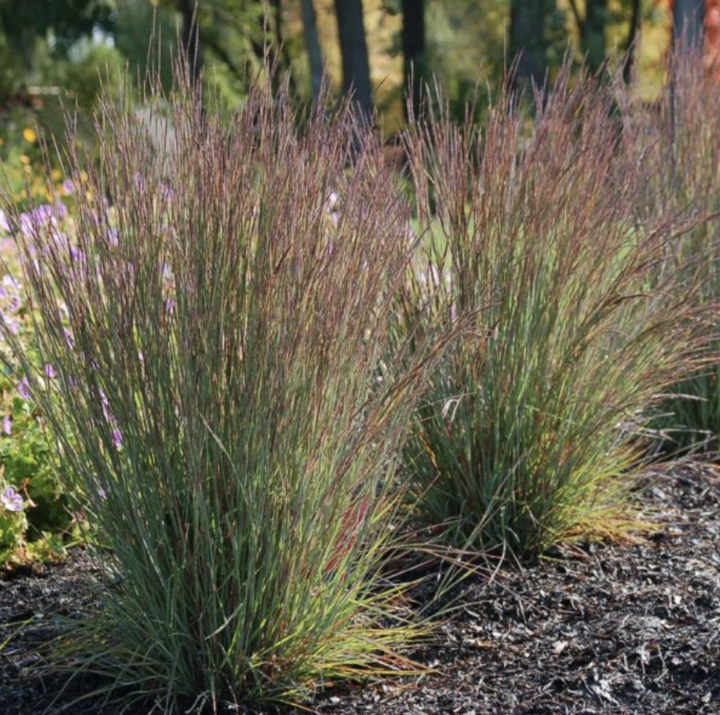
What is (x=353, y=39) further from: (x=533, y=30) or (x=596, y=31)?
(x=596, y=31)

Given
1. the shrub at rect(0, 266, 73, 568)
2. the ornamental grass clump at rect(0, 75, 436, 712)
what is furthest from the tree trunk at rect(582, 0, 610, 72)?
the ornamental grass clump at rect(0, 75, 436, 712)

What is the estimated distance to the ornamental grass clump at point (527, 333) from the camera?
3.42m

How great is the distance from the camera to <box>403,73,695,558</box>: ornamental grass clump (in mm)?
3424

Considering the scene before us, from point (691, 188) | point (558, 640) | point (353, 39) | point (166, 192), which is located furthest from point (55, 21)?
point (558, 640)

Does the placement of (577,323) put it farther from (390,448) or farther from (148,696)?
(148,696)

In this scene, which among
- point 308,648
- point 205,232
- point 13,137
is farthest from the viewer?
point 13,137

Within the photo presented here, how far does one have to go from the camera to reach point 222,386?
2.61 m

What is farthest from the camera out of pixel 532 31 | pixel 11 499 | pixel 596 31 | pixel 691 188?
pixel 596 31

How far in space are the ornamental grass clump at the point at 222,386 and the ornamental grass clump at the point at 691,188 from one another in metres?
2.08

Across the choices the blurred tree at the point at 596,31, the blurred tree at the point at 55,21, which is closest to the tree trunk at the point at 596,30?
the blurred tree at the point at 596,31

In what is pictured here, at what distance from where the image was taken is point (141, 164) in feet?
8.76

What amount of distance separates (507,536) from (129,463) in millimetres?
1327

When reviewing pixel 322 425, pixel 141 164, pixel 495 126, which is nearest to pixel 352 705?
pixel 322 425

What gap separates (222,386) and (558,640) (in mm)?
1185
